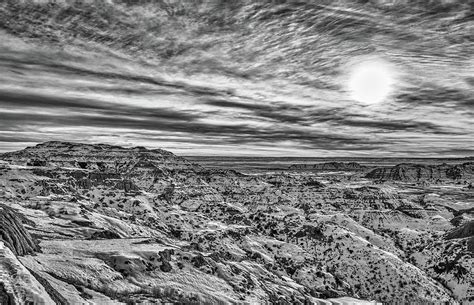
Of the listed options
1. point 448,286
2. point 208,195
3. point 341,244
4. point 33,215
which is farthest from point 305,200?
Answer: point 33,215

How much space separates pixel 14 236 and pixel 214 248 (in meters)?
46.4

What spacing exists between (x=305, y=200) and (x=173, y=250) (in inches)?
6249

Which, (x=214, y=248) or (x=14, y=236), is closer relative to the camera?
(x=14, y=236)

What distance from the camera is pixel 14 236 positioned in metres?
25.4

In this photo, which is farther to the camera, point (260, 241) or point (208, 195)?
point (208, 195)

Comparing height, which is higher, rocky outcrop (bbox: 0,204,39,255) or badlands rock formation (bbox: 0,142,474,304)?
rocky outcrop (bbox: 0,204,39,255)

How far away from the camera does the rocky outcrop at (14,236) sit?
24.1 meters

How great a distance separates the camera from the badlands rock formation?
2836 centimetres

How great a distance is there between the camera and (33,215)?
44281mm

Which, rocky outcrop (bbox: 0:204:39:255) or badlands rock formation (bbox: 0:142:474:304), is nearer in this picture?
rocky outcrop (bbox: 0:204:39:255)

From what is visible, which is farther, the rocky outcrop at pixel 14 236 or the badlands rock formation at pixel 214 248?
the badlands rock formation at pixel 214 248

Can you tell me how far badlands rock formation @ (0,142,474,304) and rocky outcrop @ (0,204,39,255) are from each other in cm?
18

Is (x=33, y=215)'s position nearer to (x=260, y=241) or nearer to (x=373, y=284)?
(x=260, y=241)

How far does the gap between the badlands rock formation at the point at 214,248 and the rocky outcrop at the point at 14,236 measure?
0.18 meters
